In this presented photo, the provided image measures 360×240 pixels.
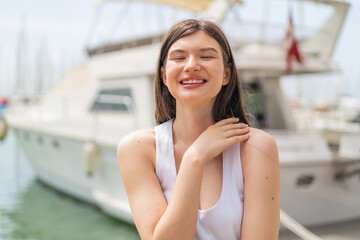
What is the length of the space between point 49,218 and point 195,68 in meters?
6.87

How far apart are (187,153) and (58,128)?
707 centimetres

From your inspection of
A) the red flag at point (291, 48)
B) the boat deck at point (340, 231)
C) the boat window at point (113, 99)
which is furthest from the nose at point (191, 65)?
the boat window at point (113, 99)

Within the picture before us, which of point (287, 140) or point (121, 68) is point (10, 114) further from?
point (287, 140)

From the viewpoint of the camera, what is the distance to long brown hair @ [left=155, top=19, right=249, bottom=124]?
1.29 metres

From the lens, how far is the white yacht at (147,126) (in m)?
5.79

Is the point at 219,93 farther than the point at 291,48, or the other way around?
the point at 291,48

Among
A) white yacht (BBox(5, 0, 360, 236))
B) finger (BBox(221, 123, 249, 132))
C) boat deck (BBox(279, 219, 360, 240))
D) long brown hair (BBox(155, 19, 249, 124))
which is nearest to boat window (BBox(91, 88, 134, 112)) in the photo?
white yacht (BBox(5, 0, 360, 236))

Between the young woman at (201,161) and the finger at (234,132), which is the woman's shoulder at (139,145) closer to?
the young woman at (201,161)

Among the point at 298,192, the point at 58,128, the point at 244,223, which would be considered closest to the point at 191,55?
the point at 244,223

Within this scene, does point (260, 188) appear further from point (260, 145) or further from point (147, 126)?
point (147, 126)

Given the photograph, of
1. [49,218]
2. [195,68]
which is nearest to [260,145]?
[195,68]

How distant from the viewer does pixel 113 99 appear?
25.1ft

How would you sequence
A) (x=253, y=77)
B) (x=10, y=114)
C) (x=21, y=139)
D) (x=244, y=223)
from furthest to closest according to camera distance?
(x=10, y=114), (x=21, y=139), (x=253, y=77), (x=244, y=223)

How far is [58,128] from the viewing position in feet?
25.9
